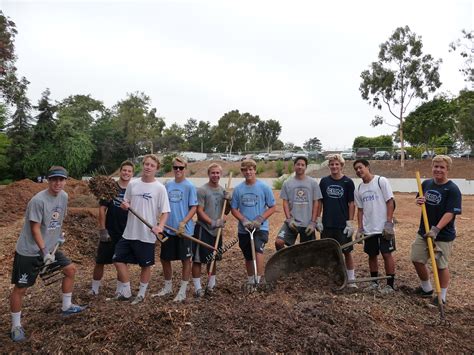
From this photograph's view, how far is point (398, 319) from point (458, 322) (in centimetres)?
75

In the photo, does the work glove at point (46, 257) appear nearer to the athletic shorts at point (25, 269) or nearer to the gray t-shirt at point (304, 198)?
the athletic shorts at point (25, 269)

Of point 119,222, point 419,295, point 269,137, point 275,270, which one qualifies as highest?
point 269,137

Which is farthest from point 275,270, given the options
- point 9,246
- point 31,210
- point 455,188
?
point 9,246

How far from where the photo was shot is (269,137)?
74.1 m

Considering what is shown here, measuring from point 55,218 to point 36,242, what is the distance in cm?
32

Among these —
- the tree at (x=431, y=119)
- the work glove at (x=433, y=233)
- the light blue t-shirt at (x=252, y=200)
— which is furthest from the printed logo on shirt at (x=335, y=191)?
the tree at (x=431, y=119)

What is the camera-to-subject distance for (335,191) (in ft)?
17.2

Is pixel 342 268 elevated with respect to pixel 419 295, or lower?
elevated

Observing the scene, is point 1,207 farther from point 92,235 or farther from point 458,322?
point 458,322

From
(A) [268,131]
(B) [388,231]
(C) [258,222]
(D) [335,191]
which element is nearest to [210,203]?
(C) [258,222]

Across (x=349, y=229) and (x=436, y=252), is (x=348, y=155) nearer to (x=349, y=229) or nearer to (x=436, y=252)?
(x=349, y=229)

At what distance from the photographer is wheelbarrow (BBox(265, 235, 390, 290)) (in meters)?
4.86

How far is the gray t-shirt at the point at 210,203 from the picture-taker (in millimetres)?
5008

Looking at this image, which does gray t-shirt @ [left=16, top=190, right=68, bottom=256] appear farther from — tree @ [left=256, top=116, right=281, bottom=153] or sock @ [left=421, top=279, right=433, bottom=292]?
tree @ [left=256, top=116, right=281, bottom=153]
